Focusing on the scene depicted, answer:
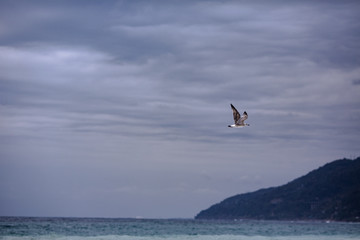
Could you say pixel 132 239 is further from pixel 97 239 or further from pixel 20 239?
pixel 20 239

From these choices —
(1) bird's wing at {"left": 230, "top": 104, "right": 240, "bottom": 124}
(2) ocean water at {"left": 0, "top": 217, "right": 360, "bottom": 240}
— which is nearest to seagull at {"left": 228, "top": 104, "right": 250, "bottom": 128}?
(1) bird's wing at {"left": 230, "top": 104, "right": 240, "bottom": 124}

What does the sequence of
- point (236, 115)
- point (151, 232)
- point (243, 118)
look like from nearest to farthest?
point (236, 115), point (243, 118), point (151, 232)

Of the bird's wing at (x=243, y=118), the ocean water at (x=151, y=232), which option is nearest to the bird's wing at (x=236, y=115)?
the bird's wing at (x=243, y=118)

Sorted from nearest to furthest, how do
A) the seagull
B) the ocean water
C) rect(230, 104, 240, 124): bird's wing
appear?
rect(230, 104, 240, 124): bird's wing < the seagull < the ocean water

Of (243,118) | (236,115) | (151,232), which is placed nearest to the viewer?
(236,115)

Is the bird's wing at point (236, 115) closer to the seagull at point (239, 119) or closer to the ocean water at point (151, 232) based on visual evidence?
the seagull at point (239, 119)

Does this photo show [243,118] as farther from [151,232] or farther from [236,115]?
[151,232]

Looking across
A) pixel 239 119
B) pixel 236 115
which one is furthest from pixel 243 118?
pixel 236 115

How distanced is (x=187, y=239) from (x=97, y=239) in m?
9.05

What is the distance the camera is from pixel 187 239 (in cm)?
Result: 5278

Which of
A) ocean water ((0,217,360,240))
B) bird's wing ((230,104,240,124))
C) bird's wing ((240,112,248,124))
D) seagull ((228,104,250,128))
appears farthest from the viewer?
ocean water ((0,217,360,240))

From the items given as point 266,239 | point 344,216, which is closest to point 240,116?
point 266,239

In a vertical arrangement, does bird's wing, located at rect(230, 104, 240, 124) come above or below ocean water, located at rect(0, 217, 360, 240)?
above

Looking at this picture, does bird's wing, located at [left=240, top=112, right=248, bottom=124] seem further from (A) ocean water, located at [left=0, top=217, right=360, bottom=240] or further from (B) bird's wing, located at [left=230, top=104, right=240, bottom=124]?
(A) ocean water, located at [left=0, top=217, right=360, bottom=240]
